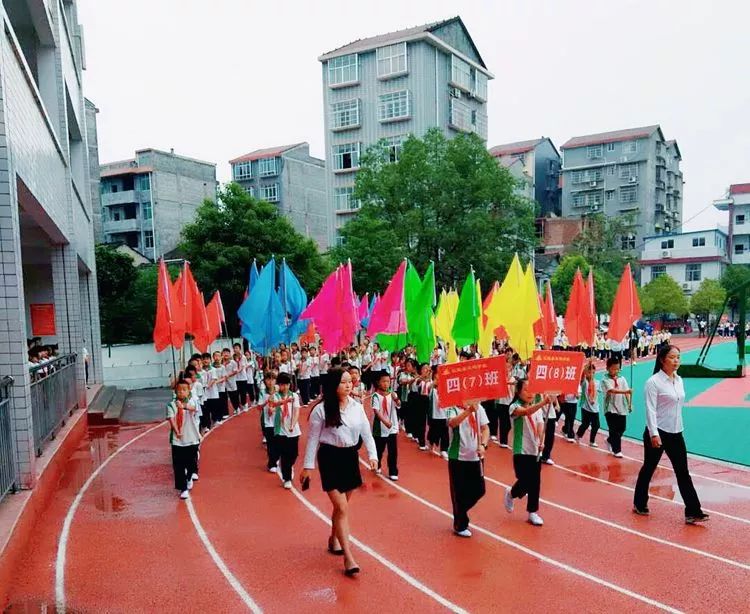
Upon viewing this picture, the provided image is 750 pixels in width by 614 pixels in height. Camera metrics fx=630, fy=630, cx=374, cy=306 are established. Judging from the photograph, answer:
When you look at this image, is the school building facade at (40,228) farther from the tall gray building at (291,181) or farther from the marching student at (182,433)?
the tall gray building at (291,181)

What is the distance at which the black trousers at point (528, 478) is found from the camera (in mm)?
7164

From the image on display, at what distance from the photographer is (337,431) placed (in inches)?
226

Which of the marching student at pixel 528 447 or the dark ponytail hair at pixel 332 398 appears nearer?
the dark ponytail hair at pixel 332 398

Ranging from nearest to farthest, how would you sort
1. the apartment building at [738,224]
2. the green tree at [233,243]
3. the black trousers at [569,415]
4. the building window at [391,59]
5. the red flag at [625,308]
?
1. the black trousers at [569,415]
2. the red flag at [625,308]
3. the green tree at [233,243]
4. the building window at [391,59]
5. the apartment building at [738,224]

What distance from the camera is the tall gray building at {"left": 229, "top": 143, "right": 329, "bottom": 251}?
50.9 m

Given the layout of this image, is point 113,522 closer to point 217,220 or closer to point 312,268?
point 217,220

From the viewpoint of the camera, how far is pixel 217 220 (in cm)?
2586

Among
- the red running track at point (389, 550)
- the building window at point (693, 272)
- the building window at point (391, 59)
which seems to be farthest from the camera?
the building window at point (693, 272)

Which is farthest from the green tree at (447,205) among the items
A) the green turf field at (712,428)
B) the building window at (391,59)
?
the green turf field at (712,428)

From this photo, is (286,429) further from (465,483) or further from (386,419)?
(465,483)

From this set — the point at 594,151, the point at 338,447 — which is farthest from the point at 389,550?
the point at 594,151

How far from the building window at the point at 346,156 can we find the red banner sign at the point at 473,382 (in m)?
36.8

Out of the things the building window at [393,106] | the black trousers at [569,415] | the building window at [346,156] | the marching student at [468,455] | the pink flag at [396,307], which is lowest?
the black trousers at [569,415]

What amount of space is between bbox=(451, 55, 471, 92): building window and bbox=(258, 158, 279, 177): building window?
16.5 metres
